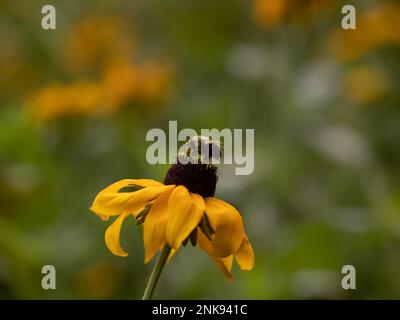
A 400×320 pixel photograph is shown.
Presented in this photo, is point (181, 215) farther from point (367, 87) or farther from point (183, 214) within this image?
point (367, 87)

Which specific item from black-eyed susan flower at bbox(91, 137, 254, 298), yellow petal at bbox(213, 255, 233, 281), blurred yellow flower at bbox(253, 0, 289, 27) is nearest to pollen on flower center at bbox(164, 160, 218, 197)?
black-eyed susan flower at bbox(91, 137, 254, 298)

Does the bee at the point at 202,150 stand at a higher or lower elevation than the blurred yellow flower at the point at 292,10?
lower

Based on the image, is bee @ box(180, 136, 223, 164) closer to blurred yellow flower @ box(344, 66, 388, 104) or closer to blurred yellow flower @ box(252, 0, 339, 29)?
blurred yellow flower @ box(252, 0, 339, 29)

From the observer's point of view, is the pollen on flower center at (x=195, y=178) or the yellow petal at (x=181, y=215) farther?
the pollen on flower center at (x=195, y=178)

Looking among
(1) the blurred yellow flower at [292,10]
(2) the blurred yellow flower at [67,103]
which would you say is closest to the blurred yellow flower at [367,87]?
(1) the blurred yellow flower at [292,10]

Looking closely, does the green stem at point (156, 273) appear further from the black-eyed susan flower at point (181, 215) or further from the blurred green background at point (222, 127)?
the blurred green background at point (222, 127)

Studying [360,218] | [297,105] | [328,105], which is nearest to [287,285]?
[360,218]
